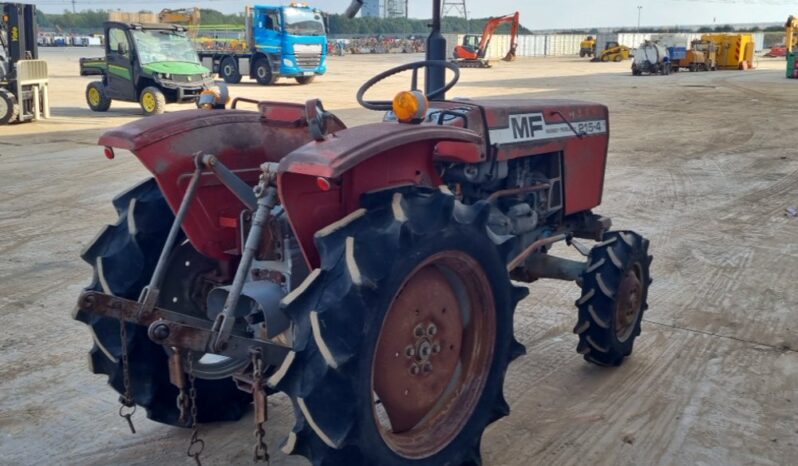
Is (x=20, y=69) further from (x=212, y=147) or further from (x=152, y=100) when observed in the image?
(x=212, y=147)

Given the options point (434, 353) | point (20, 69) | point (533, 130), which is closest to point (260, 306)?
point (434, 353)

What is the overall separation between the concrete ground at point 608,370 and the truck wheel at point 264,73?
15725 millimetres

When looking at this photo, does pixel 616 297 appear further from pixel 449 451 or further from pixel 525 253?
pixel 449 451

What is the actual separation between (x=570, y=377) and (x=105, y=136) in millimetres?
2519

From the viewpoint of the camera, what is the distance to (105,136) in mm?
3021

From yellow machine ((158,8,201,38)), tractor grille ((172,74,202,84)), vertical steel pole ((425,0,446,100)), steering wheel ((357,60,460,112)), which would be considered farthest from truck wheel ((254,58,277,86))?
steering wheel ((357,60,460,112))

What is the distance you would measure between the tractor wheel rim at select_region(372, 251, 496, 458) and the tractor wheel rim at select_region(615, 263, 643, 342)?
4.46 feet

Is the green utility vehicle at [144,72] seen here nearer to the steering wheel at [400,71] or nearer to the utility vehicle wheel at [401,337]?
the steering wheel at [400,71]

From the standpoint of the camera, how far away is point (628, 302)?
4.35 m

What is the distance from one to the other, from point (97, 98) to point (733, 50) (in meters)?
30.8

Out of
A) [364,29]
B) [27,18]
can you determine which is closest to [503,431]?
[27,18]

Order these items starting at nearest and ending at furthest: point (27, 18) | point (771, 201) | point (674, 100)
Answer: point (771, 201)
point (27, 18)
point (674, 100)

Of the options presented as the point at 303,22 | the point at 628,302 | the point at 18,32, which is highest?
the point at 303,22

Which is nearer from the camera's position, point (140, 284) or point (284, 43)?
point (140, 284)
